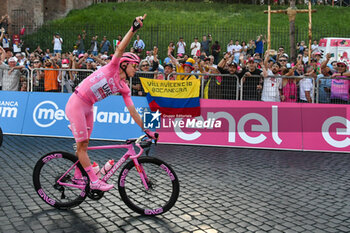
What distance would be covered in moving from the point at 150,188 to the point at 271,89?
6.50 m

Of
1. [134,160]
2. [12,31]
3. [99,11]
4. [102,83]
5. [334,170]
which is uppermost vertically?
[99,11]

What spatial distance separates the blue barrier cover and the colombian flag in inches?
135

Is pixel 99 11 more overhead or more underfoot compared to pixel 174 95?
more overhead

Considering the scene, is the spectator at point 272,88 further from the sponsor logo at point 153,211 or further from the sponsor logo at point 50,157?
the sponsor logo at point 50,157

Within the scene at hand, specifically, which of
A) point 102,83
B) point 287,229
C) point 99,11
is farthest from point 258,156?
point 99,11

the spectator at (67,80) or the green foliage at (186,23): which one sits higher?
the green foliage at (186,23)

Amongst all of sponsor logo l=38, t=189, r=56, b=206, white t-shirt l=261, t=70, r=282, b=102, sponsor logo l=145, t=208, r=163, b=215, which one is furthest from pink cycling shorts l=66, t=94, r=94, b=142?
white t-shirt l=261, t=70, r=282, b=102

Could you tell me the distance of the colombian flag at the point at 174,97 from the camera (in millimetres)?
10844

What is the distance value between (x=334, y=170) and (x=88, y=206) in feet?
16.1

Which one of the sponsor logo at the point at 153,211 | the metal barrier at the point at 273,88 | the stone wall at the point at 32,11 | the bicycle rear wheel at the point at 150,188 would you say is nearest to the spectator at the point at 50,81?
the metal barrier at the point at 273,88

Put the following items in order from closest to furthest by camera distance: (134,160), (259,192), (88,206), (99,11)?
(134,160) < (88,206) < (259,192) < (99,11)

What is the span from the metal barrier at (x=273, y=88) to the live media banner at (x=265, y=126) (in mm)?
411

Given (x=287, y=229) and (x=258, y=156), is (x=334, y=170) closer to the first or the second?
(x=258, y=156)

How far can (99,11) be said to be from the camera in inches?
1545
